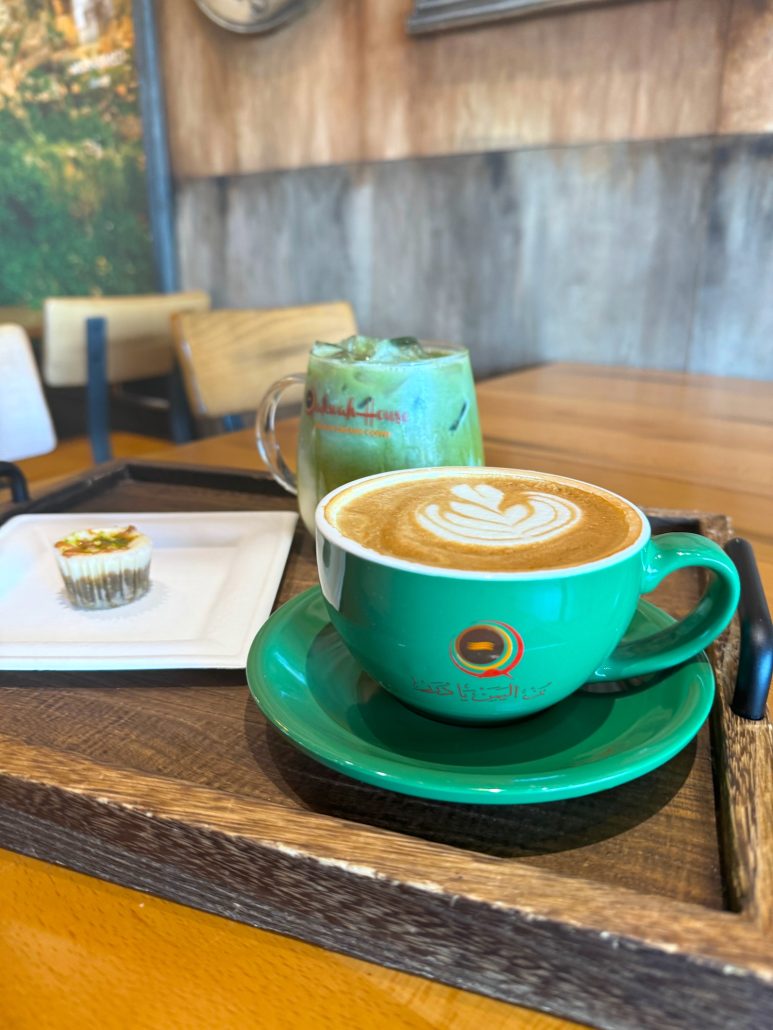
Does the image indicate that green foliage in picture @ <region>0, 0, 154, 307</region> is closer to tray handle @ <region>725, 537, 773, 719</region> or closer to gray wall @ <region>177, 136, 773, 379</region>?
gray wall @ <region>177, 136, 773, 379</region>

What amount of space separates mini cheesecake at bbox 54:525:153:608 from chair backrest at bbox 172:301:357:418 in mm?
835

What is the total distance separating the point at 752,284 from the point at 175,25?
1785 mm

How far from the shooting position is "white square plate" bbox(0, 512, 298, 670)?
440 mm

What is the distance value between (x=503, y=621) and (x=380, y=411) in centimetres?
24

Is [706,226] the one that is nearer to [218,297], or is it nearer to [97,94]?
[218,297]

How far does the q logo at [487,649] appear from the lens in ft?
1.07

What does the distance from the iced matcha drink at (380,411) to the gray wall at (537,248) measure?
47.4 inches

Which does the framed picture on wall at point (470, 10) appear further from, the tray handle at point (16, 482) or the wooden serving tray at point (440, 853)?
the wooden serving tray at point (440, 853)

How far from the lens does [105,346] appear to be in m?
1.74

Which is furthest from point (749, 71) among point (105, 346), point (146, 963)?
point (146, 963)

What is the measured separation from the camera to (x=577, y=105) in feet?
5.31

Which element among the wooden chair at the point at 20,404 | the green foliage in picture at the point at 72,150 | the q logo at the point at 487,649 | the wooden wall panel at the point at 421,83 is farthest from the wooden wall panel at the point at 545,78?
the q logo at the point at 487,649

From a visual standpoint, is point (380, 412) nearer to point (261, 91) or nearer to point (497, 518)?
point (497, 518)

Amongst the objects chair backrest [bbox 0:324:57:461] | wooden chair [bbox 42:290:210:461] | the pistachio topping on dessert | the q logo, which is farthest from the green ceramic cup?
wooden chair [bbox 42:290:210:461]
